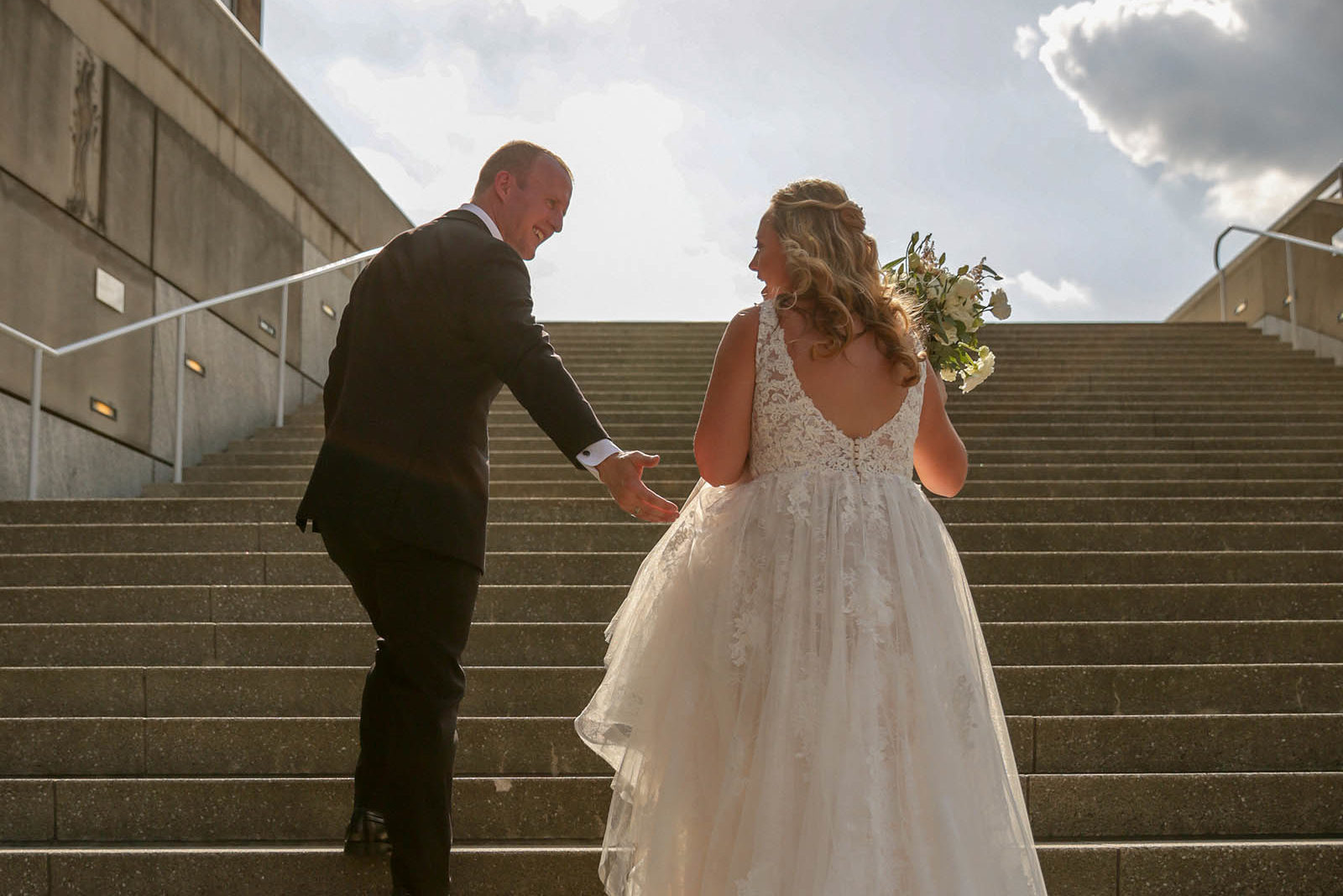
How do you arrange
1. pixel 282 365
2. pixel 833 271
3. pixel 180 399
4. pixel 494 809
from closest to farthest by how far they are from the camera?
pixel 833 271, pixel 494 809, pixel 180 399, pixel 282 365

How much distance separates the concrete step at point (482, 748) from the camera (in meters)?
4.15

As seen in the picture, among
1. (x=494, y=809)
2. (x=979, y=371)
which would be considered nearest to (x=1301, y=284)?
(x=979, y=371)

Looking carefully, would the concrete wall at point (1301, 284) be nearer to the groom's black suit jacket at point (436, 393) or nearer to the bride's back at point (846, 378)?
the bride's back at point (846, 378)

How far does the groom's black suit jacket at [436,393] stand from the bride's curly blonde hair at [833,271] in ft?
1.83

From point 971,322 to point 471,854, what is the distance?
1.92 m

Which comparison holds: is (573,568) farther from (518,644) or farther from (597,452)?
(597,452)

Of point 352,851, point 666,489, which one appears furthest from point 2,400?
point 352,851

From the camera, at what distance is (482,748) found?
4180mm

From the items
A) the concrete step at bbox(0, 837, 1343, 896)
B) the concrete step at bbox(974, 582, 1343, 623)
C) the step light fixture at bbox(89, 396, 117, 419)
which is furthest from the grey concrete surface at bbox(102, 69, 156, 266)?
Answer: the concrete step at bbox(974, 582, 1343, 623)

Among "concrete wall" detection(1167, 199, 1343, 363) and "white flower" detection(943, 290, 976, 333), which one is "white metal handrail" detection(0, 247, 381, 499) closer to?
"white flower" detection(943, 290, 976, 333)

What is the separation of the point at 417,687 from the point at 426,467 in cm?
50

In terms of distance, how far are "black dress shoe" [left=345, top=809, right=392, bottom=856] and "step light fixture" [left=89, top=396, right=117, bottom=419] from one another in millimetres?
5767

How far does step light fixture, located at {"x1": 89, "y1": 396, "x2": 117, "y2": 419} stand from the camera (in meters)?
8.30

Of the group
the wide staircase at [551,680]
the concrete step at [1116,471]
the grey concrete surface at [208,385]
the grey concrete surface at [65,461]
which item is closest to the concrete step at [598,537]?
the wide staircase at [551,680]
